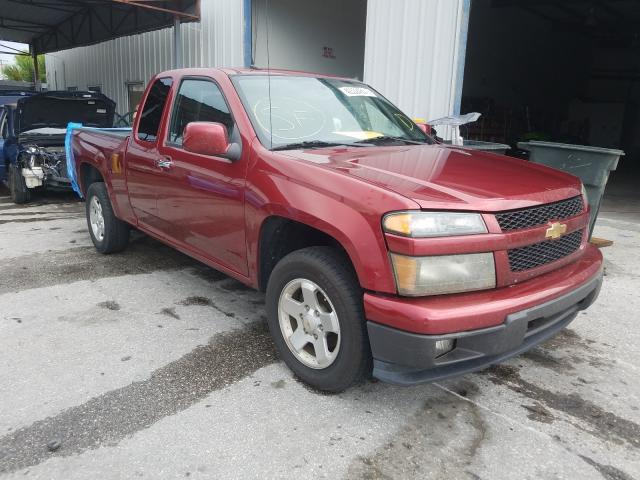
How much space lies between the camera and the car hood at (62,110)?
8773mm

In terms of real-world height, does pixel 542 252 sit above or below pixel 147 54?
below

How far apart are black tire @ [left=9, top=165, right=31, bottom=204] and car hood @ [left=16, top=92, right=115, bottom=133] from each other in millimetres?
768

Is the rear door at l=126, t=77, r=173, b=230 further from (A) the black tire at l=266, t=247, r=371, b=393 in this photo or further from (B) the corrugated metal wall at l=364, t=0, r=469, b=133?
(B) the corrugated metal wall at l=364, t=0, r=469, b=133

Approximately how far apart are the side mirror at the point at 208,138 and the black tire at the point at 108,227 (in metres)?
2.50

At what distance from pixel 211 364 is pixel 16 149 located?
7274mm

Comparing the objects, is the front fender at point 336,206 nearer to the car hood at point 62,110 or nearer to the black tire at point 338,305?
the black tire at point 338,305

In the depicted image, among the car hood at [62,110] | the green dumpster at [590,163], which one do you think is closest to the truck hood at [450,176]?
the green dumpster at [590,163]

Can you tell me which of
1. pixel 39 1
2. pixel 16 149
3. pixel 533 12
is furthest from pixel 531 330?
pixel 533 12

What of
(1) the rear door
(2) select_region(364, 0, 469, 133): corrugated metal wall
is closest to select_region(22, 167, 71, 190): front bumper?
(1) the rear door

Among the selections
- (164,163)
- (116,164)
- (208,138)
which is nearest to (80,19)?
(116,164)

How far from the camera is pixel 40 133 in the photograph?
8.59 meters

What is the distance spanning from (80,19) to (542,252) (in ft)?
56.2

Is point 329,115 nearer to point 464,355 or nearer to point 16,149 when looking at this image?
point 464,355

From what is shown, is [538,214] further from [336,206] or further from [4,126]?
[4,126]
